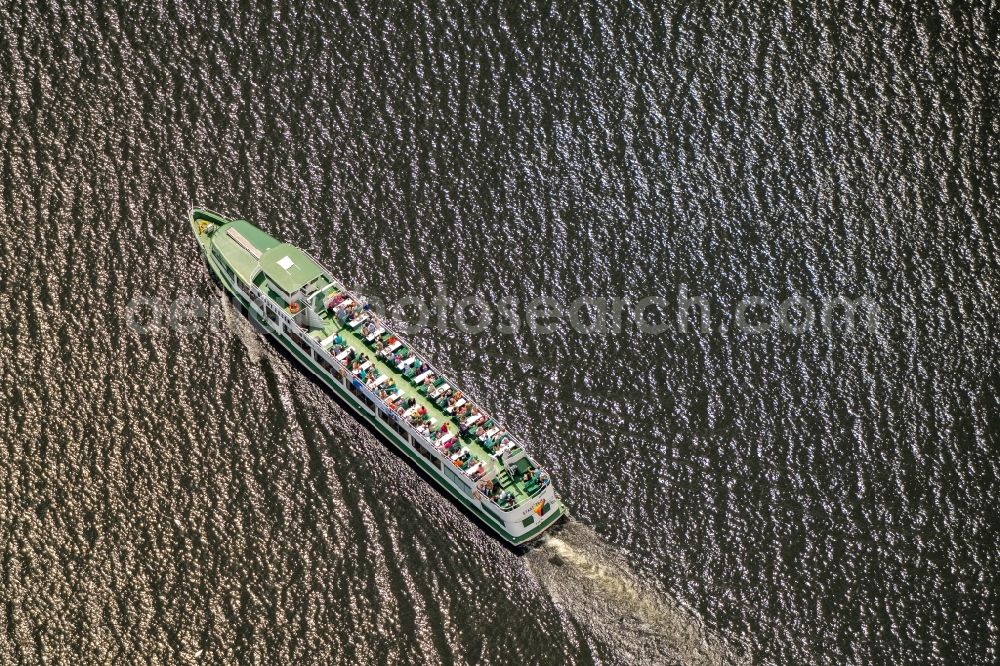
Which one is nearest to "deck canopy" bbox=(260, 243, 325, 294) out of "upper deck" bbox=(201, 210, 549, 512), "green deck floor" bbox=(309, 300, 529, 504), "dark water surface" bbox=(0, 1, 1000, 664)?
"upper deck" bbox=(201, 210, 549, 512)

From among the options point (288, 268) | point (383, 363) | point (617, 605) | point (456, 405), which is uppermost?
point (288, 268)

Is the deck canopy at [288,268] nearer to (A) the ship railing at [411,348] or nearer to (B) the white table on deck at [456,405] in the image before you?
(A) the ship railing at [411,348]

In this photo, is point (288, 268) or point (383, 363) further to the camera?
point (288, 268)

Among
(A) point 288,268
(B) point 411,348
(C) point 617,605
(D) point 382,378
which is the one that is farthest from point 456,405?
(C) point 617,605

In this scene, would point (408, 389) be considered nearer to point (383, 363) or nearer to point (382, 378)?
point (382, 378)

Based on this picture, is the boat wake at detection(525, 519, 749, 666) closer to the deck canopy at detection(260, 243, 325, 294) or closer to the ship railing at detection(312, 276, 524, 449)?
the ship railing at detection(312, 276, 524, 449)

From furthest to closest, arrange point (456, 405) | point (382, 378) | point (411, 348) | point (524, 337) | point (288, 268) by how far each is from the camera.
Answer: point (524, 337) → point (288, 268) → point (411, 348) → point (382, 378) → point (456, 405)
